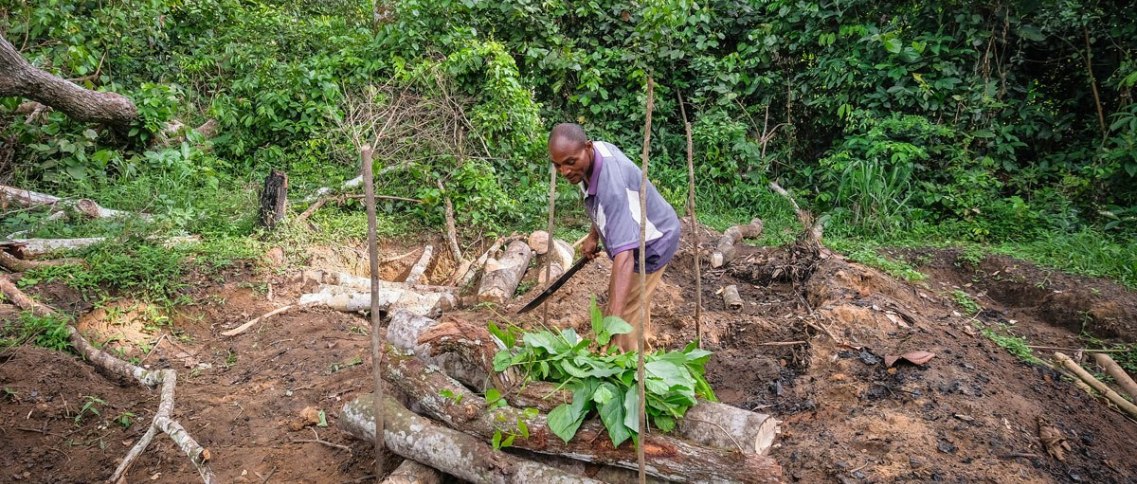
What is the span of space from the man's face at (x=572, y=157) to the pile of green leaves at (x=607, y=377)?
2.58ft

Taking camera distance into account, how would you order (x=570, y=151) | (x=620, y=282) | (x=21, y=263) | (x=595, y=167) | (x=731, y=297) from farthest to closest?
(x=731, y=297)
(x=21, y=263)
(x=595, y=167)
(x=570, y=151)
(x=620, y=282)

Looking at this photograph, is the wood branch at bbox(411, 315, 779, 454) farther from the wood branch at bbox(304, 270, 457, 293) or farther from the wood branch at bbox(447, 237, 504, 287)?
the wood branch at bbox(447, 237, 504, 287)

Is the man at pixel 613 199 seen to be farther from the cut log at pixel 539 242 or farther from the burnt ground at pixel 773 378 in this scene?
the cut log at pixel 539 242

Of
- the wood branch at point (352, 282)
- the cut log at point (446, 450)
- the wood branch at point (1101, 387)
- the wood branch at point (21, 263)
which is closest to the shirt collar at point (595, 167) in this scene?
the cut log at point (446, 450)

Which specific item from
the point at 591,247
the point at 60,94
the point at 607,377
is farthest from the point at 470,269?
the point at 60,94

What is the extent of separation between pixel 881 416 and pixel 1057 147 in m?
5.47

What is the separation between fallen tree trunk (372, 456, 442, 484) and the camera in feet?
8.03

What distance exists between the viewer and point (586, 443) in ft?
7.51

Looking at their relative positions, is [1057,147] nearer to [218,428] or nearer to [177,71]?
[218,428]

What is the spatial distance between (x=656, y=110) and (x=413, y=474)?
616cm

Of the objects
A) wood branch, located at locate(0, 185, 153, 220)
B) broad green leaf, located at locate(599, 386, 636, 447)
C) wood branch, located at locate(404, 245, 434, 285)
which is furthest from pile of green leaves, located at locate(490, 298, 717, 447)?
wood branch, located at locate(0, 185, 153, 220)

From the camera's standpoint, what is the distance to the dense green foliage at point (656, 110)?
19.6 feet

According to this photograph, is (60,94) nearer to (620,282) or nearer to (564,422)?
(620,282)

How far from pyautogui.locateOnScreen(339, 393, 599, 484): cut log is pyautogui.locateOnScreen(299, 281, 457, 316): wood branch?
1982 mm
